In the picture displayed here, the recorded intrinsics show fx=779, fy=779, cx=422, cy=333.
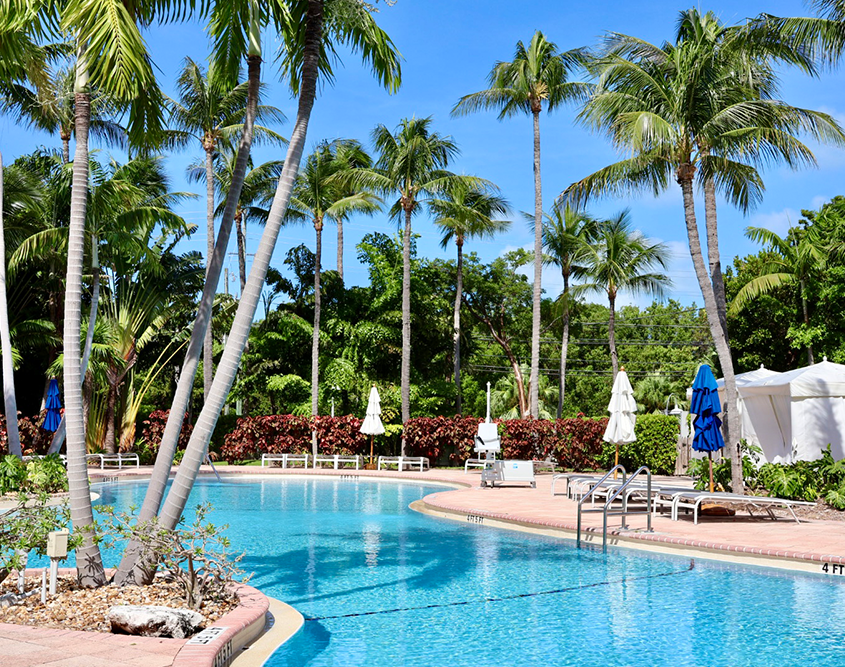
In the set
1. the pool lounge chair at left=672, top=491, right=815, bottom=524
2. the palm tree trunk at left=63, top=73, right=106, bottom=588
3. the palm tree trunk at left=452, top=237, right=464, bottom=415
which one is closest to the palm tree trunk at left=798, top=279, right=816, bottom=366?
the palm tree trunk at left=452, top=237, right=464, bottom=415

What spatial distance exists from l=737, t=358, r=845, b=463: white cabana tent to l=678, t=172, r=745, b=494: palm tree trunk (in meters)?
3.90

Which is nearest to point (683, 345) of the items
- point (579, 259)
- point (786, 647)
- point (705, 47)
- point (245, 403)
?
point (579, 259)

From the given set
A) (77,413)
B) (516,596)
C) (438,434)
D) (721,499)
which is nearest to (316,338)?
(438,434)

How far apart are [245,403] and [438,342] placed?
11.0 m

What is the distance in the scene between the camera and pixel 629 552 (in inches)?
432

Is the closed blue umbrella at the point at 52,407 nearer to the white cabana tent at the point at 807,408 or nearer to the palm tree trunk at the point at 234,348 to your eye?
the palm tree trunk at the point at 234,348

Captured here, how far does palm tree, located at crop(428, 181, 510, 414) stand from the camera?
97.5 feet

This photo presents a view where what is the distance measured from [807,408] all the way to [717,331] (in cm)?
486

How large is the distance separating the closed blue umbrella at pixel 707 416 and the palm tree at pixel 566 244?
1866cm

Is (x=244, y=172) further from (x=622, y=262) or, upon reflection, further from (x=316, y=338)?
(x=622, y=262)

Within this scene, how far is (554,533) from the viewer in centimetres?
1243

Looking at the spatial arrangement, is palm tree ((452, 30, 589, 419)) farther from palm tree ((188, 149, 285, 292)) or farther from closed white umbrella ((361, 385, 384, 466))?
Result: palm tree ((188, 149, 285, 292))

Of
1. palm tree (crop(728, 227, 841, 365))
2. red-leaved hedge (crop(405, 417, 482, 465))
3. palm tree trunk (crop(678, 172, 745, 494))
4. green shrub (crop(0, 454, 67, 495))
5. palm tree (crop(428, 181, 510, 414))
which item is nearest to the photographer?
green shrub (crop(0, 454, 67, 495))

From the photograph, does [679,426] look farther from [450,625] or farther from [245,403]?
[245,403]
